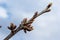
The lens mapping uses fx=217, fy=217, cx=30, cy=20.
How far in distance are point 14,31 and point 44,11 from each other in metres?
1.03

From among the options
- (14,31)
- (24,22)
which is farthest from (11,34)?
(24,22)

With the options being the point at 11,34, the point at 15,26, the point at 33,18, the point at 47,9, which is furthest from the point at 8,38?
the point at 47,9

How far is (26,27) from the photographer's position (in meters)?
6.21

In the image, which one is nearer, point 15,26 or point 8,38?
point 8,38

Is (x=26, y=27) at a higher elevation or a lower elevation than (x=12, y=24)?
lower

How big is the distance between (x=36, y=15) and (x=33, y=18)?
132 mm

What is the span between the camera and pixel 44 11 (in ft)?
20.1

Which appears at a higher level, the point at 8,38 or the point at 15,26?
the point at 15,26

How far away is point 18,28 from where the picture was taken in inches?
242

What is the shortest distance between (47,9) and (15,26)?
3.54 feet

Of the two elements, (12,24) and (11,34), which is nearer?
(11,34)

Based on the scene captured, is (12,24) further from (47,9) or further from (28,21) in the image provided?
(47,9)

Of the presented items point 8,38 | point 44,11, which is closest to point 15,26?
point 8,38

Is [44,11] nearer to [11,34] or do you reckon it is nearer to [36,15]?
[36,15]
